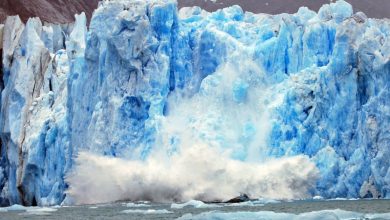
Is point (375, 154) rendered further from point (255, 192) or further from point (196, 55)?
point (196, 55)

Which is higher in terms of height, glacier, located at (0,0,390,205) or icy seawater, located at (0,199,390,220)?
glacier, located at (0,0,390,205)

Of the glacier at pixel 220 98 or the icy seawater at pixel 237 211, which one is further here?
the glacier at pixel 220 98

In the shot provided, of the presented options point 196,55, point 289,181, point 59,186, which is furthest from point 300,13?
point 59,186

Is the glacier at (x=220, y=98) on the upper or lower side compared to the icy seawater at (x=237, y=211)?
upper

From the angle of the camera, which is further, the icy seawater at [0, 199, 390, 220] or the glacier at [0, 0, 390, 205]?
the glacier at [0, 0, 390, 205]
